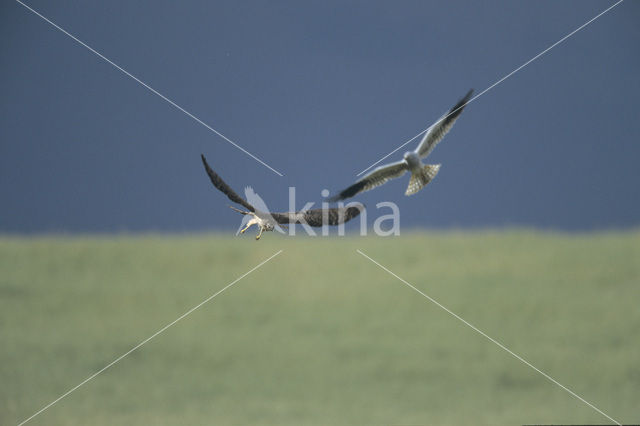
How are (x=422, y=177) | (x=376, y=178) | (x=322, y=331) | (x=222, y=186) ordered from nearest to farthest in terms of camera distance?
(x=222, y=186), (x=422, y=177), (x=376, y=178), (x=322, y=331)

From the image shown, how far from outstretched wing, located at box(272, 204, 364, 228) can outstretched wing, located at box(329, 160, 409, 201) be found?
1.56 ft

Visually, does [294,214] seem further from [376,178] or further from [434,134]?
[434,134]

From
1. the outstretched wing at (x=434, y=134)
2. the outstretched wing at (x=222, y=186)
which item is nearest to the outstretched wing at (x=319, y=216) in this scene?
the outstretched wing at (x=222, y=186)


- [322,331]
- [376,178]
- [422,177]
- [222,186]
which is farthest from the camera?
[322,331]

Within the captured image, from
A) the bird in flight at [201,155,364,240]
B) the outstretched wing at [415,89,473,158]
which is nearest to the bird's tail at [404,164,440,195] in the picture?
the outstretched wing at [415,89,473,158]

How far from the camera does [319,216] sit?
2.11 meters

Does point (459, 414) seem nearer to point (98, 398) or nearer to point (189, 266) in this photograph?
point (98, 398)

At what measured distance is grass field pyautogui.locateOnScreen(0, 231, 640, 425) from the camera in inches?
730

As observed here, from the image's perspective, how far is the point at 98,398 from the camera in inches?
781

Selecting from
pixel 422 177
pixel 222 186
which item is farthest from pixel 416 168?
pixel 222 186

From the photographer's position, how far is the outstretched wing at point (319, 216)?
2082 mm

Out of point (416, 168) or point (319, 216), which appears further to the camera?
point (416, 168)

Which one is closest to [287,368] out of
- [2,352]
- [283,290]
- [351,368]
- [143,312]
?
Answer: [351,368]

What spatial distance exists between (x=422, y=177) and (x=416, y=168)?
0.13ft
